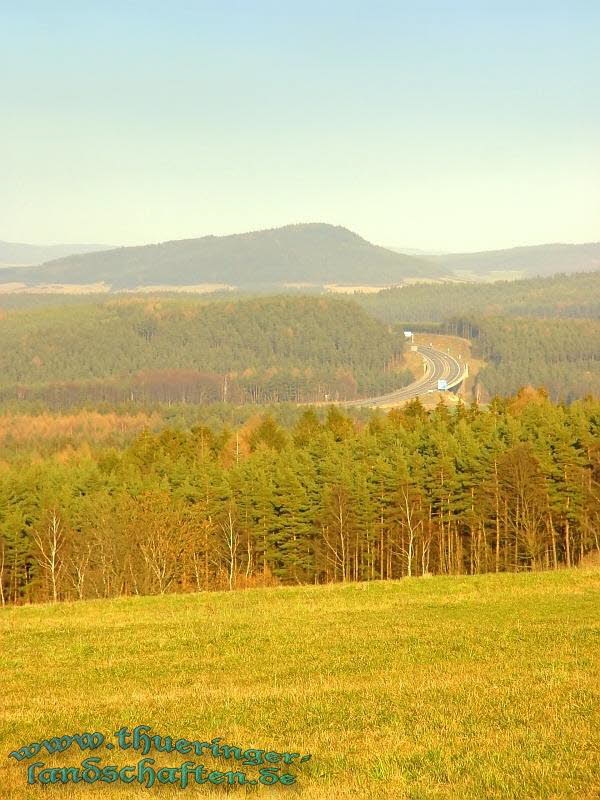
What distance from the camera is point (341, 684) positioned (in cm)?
2089

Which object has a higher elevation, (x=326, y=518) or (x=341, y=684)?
(x=341, y=684)

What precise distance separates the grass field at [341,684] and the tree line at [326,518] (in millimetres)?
32683

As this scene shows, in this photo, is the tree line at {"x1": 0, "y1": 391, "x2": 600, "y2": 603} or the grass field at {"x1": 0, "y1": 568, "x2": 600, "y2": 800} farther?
the tree line at {"x1": 0, "y1": 391, "x2": 600, "y2": 603}

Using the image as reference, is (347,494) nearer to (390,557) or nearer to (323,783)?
(390,557)

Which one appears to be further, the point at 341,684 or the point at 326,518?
the point at 326,518

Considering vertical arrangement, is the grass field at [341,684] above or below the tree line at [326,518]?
above

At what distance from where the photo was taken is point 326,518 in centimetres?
7238

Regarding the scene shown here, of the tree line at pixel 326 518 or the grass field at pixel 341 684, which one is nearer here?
the grass field at pixel 341 684

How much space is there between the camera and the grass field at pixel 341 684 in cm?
1401

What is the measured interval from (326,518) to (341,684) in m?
51.6

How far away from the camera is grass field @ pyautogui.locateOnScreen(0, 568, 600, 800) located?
46.0ft

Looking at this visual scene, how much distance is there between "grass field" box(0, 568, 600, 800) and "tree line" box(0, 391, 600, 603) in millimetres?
32683

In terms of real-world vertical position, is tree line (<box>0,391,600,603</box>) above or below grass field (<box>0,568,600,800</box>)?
below

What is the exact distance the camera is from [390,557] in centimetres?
7556
